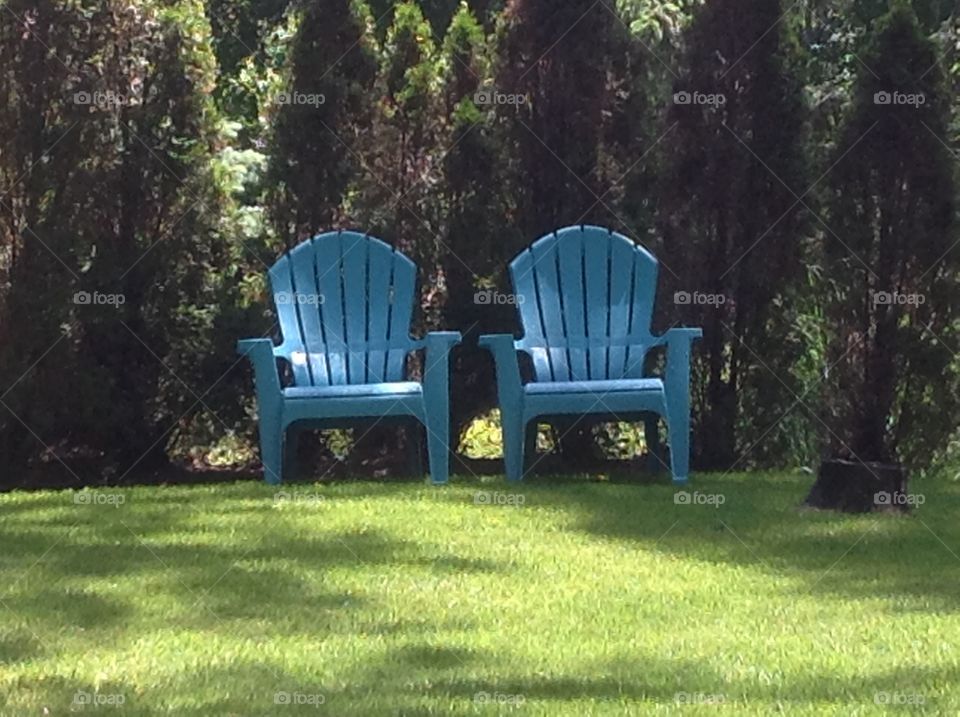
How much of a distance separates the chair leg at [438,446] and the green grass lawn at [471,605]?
37cm

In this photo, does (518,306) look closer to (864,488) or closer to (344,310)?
(344,310)

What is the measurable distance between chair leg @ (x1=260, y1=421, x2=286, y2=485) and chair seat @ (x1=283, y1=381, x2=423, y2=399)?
0.45ft

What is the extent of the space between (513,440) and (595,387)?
0.37 m

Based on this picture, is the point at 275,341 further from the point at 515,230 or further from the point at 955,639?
the point at 955,639

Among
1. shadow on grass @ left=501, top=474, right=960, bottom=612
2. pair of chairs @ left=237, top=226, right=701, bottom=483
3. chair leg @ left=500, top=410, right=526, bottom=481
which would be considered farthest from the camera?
pair of chairs @ left=237, top=226, right=701, bottom=483

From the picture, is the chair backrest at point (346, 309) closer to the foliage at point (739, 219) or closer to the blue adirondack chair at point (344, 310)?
the blue adirondack chair at point (344, 310)

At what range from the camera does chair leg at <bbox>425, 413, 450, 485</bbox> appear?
598 centimetres

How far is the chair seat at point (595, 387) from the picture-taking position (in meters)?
5.93

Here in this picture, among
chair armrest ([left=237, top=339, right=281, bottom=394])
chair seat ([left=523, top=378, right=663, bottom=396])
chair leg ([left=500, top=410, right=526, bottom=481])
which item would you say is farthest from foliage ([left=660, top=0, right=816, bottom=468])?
chair armrest ([left=237, top=339, right=281, bottom=394])

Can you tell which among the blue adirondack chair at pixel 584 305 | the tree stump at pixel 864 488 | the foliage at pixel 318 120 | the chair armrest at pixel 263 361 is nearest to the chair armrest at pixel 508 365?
the blue adirondack chair at pixel 584 305

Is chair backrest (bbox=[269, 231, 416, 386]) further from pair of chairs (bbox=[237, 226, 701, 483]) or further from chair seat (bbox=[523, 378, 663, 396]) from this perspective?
chair seat (bbox=[523, 378, 663, 396])

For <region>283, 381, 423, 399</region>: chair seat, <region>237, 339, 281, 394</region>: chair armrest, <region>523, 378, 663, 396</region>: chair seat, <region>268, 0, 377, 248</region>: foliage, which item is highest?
<region>268, 0, 377, 248</region>: foliage

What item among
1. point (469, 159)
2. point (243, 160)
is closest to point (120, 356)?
point (243, 160)

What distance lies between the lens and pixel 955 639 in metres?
3.37
